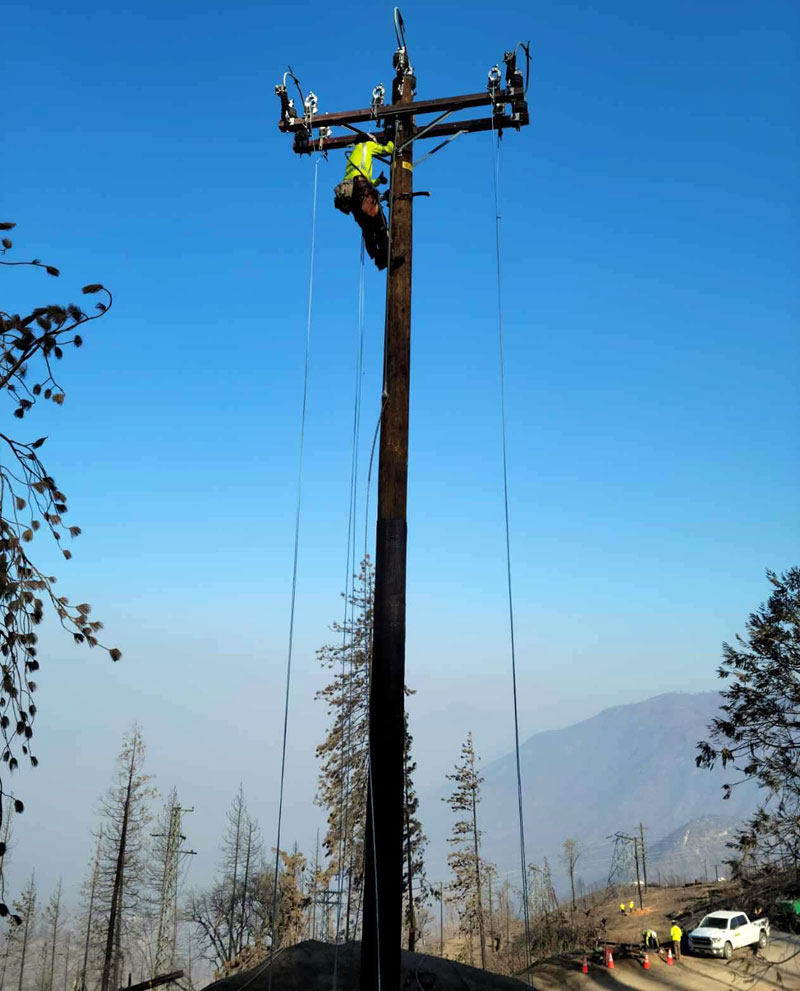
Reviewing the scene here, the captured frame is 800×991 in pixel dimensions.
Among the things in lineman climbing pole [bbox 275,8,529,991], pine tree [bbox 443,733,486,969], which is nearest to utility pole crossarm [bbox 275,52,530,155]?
lineman climbing pole [bbox 275,8,529,991]

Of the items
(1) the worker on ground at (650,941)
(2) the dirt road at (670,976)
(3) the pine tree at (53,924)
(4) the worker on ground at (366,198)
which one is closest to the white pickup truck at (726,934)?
(2) the dirt road at (670,976)

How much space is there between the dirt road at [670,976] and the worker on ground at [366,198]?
25.1 metres

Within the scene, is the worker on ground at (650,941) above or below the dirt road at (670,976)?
above

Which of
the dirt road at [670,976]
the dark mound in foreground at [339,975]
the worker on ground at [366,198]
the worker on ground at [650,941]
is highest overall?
the worker on ground at [366,198]

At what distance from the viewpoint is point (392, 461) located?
23.9 ft

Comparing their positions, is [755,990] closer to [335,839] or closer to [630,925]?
[335,839]

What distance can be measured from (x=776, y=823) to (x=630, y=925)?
100ft

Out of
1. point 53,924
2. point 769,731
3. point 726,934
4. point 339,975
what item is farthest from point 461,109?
point 53,924

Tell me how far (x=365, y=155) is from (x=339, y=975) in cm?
1005

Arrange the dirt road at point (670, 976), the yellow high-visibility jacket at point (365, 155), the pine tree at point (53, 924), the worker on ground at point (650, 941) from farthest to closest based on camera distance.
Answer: the pine tree at point (53, 924), the worker on ground at point (650, 941), the dirt road at point (670, 976), the yellow high-visibility jacket at point (365, 155)

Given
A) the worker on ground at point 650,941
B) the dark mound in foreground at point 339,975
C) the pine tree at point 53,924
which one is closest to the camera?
the dark mound in foreground at point 339,975

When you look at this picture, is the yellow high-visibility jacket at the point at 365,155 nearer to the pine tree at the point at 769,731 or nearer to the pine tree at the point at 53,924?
the pine tree at the point at 769,731

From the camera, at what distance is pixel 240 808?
191ft

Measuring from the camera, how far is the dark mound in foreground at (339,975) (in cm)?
1023
